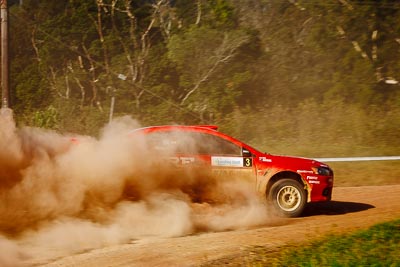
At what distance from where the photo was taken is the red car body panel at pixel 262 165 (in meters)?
10.3

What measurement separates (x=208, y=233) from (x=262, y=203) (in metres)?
1.61

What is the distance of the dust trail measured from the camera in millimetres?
8609

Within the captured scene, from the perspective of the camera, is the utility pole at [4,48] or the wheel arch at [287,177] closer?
the wheel arch at [287,177]

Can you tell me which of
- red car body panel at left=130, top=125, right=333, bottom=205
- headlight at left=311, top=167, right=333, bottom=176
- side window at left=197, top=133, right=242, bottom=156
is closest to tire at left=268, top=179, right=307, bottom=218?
red car body panel at left=130, top=125, right=333, bottom=205

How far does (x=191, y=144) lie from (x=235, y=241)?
8.08ft

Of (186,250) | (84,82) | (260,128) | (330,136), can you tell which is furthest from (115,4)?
(186,250)

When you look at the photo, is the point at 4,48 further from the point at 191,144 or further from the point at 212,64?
the point at 212,64

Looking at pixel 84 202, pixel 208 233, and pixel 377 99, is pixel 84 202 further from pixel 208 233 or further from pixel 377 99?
pixel 377 99

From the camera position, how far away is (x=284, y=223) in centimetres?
996

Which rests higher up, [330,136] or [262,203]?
[330,136]

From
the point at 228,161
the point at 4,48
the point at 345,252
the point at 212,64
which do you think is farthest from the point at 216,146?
the point at 212,64

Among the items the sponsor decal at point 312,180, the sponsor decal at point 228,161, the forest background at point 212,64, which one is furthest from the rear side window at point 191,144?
the forest background at point 212,64

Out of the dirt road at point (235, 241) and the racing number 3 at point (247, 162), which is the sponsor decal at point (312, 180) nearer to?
the dirt road at point (235, 241)

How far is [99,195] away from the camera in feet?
31.4
